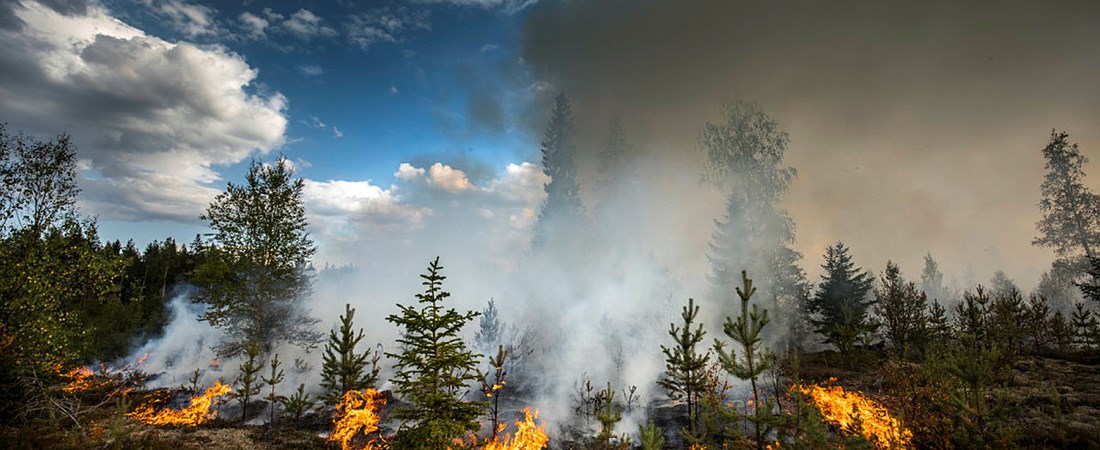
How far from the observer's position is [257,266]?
25922mm

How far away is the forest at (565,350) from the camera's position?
425 inches

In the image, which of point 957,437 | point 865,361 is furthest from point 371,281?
point 957,437

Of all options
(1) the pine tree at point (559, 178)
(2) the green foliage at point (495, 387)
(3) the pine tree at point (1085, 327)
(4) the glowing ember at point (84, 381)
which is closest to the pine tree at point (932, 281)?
(3) the pine tree at point (1085, 327)

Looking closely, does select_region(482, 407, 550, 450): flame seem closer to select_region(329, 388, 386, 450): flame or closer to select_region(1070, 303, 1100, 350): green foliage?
select_region(329, 388, 386, 450): flame

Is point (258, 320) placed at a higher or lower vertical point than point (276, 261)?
lower

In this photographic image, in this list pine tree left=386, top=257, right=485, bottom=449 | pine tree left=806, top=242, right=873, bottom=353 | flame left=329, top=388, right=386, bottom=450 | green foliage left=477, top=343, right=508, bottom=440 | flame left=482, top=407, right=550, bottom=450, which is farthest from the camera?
pine tree left=806, top=242, right=873, bottom=353

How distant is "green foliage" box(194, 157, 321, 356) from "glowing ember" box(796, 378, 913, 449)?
28396 millimetres

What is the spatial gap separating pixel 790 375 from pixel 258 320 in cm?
3204

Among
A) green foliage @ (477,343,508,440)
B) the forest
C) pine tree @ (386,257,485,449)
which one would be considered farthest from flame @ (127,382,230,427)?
pine tree @ (386,257,485,449)

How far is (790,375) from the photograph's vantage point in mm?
23234

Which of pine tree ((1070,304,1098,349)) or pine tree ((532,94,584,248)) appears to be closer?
pine tree ((1070,304,1098,349))

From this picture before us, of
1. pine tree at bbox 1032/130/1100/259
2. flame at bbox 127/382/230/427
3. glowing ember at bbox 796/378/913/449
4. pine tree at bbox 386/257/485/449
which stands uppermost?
pine tree at bbox 1032/130/1100/259

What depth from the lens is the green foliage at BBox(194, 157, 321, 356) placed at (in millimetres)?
25000

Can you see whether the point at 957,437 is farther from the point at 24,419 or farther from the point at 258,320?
the point at 258,320
